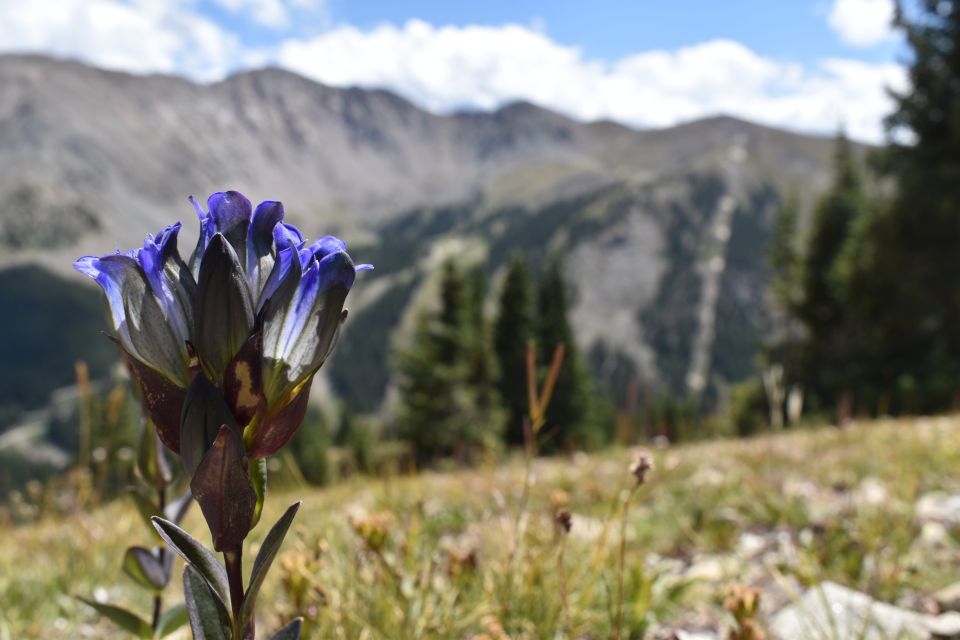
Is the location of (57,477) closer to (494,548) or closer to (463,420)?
(494,548)

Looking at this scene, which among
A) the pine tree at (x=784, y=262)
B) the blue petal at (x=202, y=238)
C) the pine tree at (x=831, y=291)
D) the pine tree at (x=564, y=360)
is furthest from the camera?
the pine tree at (x=784, y=262)

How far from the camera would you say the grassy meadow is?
237 centimetres

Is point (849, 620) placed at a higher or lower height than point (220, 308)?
lower

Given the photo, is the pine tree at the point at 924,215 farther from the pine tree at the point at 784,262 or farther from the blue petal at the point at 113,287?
the blue petal at the point at 113,287

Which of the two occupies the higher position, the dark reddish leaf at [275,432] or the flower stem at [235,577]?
the dark reddish leaf at [275,432]

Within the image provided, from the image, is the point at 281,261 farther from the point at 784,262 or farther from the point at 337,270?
the point at 784,262

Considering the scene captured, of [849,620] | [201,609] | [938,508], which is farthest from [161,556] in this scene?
[938,508]

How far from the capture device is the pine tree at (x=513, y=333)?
36.5m

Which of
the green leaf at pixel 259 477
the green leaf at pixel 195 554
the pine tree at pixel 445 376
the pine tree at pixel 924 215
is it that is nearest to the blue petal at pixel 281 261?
the green leaf at pixel 259 477

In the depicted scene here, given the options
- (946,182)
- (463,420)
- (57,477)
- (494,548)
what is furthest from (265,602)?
(463,420)

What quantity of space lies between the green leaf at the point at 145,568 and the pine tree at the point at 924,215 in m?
19.9

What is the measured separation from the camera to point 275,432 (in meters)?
1.04

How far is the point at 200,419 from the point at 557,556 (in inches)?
70.5

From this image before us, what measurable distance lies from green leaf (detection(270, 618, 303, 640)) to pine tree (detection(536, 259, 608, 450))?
114 feet
